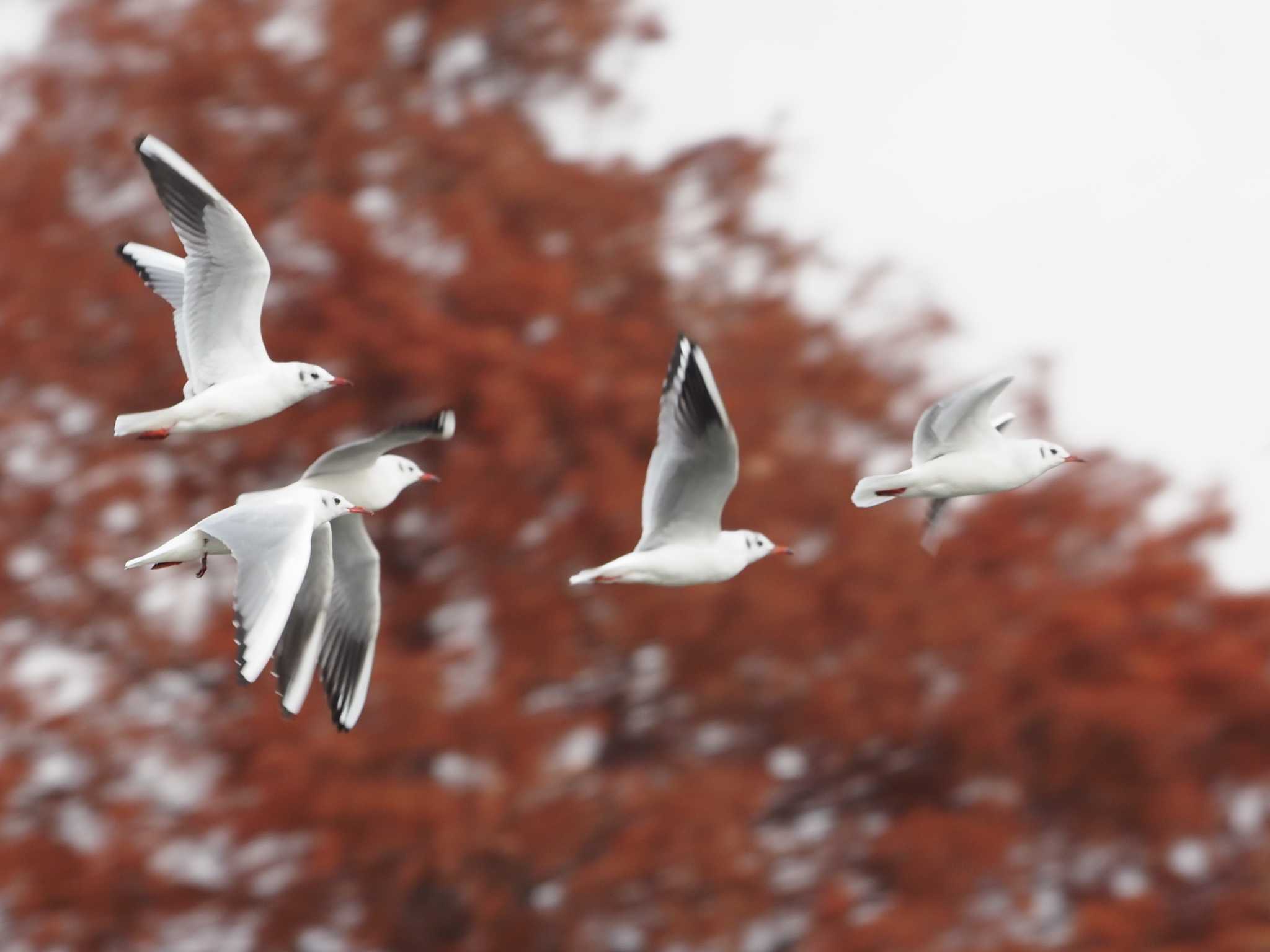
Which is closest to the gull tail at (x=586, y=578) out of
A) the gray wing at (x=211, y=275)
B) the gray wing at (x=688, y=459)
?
the gray wing at (x=688, y=459)

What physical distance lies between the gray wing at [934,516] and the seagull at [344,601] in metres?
1.45

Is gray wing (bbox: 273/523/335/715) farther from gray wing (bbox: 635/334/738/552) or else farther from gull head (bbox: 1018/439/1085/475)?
gull head (bbox: 1018/439/1085/475)

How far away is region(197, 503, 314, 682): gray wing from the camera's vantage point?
4828 millimetres

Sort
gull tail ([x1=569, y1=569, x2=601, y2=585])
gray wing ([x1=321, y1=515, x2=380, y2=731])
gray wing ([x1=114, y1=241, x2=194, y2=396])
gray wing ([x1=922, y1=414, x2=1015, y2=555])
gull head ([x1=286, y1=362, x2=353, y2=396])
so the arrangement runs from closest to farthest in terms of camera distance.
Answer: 1. gull tail ([x1=569, y1=569, x2=601, y2=585])
2. gull head ([x1=286, y1=362, x2=353, y2=396])
3. gray wing ([x1=922, y1=414, x2=1015, y2=555])
4. gray wing ([x1=321, y1=515, x2=380, y2=731])
5. gray wing ([x1=114, y1=241, x2=194, y2=396])

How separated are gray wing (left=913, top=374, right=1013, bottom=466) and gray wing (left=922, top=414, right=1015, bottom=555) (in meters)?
0.44

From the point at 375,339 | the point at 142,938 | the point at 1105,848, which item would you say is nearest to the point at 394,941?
the point at 142,938

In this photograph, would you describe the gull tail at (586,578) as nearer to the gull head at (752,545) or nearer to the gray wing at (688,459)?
the gray wing at (688,459)

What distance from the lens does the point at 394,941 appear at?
8250mm

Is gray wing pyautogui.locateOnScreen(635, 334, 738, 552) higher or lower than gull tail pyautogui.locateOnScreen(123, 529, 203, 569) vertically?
lower

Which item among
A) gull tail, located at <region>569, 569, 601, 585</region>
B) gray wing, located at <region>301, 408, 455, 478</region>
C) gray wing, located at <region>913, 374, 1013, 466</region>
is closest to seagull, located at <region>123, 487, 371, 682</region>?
gray wing, located at <region>301, 408, 455, 478</region>

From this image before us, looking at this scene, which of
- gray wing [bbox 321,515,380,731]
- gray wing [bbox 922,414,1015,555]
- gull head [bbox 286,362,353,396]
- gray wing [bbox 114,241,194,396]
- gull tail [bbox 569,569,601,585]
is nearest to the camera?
gull tail [bbox 569,569,601,585]

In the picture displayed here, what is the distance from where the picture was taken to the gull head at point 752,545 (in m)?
5.66

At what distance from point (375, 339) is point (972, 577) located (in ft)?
8.94

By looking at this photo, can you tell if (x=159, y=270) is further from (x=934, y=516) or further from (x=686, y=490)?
(x=934, y=516)
